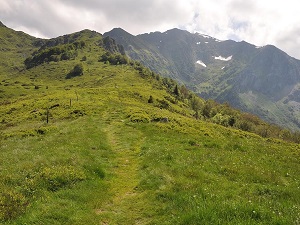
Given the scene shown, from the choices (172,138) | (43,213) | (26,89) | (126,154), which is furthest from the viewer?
(26,89)

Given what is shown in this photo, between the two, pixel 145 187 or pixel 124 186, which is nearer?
pixel 145 187

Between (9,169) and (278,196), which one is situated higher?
(278,196)

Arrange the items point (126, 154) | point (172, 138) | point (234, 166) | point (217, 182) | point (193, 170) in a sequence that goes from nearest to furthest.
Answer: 1. point (217, 182)
2. point (193, 170)
3. point (234, 166)
4. point (126, 154)
5. point (172, 138)

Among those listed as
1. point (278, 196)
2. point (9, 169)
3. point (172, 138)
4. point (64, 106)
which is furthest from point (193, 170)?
point (64, 106)

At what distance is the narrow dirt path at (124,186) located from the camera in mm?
13552

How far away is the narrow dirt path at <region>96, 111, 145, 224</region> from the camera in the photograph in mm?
13552

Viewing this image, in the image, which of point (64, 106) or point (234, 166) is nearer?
point (234, 166)

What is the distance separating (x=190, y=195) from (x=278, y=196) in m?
4.67

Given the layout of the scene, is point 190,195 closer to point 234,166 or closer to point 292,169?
point 234,166

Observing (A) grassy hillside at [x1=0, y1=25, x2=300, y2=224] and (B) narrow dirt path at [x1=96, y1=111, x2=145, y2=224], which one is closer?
(A) grassy hillside at [x1=0, y1=25, x2=300, y2=224]

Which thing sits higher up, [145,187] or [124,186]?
[145,187]

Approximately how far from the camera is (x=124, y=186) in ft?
59.0

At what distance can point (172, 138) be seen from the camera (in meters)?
33.3

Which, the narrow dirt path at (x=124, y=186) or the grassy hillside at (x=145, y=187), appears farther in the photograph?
the narrow dirt path at (x=124, y=186)
